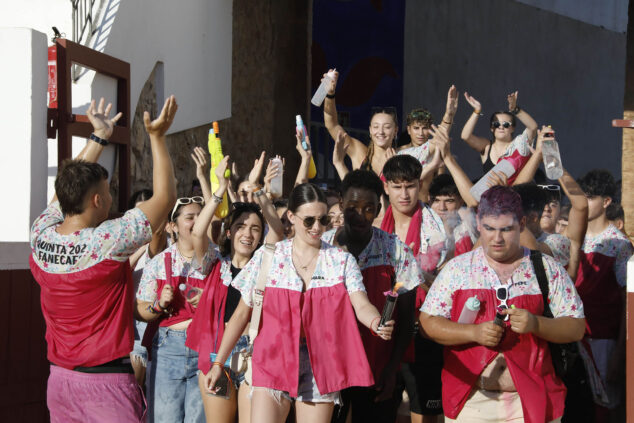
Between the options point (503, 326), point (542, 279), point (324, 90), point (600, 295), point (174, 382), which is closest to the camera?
point (503, 326)

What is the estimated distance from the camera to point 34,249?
182 inches

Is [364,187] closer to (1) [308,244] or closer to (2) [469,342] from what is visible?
(1) [308,244]

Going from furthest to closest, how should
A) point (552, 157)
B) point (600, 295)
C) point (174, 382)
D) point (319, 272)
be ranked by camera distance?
point (600, 295) < point (174, 382) < point (552, 157) < point (319, 272)

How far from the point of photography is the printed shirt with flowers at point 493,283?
Answer: 4195 millimetres

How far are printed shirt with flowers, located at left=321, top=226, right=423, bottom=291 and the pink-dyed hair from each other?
0.67m

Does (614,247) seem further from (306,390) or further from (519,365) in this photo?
(306,390)

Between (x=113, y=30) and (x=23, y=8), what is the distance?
2.61 feet

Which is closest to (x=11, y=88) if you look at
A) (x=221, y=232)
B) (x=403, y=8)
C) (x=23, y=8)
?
(x=23, y=8)

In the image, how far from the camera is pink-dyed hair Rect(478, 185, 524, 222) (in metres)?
4.21

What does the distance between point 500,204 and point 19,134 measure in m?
3.91

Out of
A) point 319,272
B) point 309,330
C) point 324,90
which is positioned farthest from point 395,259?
point 324,90

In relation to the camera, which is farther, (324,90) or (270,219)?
(324,90)

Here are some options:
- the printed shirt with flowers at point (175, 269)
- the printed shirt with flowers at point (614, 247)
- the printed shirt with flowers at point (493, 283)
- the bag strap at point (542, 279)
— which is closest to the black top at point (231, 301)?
the printed shirt with flowers at point (175, 269)

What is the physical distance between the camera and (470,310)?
4168 millimetres
